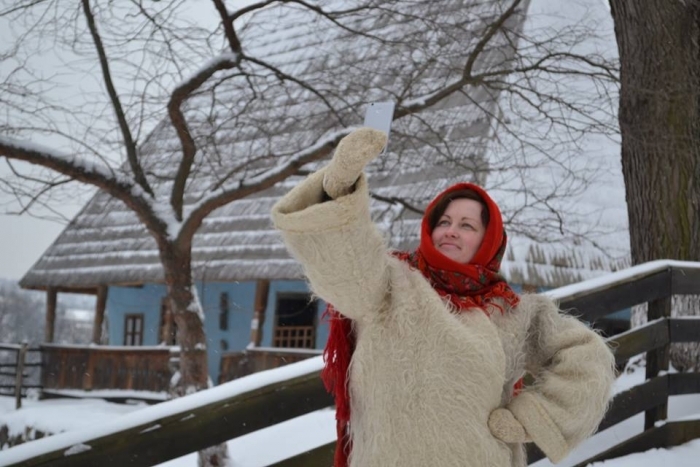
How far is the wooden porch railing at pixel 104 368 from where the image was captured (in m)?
12.1

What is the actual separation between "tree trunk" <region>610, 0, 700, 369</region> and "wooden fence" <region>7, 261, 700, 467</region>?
955 mm

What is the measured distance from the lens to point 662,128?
16.6 ft

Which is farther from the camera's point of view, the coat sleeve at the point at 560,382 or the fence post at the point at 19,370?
the fence post at the point at 19,370

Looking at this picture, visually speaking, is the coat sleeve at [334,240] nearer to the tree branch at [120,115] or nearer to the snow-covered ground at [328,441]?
the snow-covered ground at [328,441]

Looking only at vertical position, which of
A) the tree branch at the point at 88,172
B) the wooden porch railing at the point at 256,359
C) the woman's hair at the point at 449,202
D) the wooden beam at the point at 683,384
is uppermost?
the tree branch at the point at 88,172

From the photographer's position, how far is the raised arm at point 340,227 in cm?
187

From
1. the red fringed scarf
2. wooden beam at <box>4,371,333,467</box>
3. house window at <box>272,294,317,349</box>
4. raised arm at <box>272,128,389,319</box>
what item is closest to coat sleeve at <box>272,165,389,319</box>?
raised arm at <box>272,128,389,319</box>

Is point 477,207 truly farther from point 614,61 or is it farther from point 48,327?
point 48,327

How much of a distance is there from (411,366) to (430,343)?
81mm

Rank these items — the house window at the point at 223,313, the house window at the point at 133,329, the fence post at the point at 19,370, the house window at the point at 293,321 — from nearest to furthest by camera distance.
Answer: the fence post at the point at 19,370, the house window at the point at 293,321, the house window at the point at 223,313, the house window at the point at 133,329

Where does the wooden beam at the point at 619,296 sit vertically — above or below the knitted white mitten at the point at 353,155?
below

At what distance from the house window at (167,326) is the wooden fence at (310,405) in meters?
9.58

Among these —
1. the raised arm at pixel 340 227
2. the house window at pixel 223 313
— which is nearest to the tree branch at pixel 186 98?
the raised arm at pixel 340 227

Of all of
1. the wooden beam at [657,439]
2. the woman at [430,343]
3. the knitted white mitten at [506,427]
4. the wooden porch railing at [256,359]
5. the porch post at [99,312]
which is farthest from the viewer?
the porch post at [99,312]
